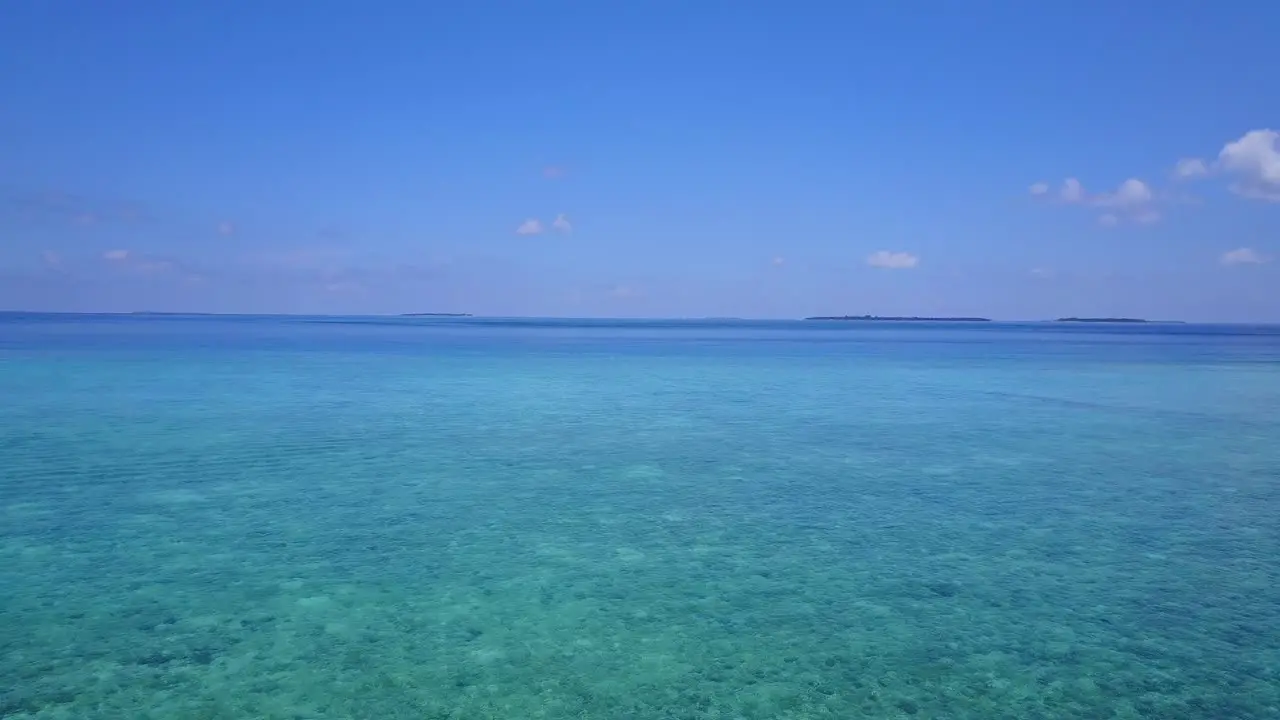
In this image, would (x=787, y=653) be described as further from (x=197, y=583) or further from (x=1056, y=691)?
(x=197, y=583)

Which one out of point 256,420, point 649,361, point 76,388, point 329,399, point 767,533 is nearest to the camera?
point 767,533

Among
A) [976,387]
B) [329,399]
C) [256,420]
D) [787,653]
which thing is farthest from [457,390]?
[787,653]

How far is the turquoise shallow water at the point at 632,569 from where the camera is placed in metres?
7.27

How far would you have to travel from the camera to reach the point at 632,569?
10547 millimetres

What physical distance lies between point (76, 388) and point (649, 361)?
115 ft

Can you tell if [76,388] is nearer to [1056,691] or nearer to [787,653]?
[787,653]

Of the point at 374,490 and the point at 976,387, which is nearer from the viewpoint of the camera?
the point at 374,490

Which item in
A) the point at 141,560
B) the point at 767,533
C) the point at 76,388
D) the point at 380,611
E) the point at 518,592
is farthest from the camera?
the point at 76,388

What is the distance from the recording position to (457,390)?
34.8 meters

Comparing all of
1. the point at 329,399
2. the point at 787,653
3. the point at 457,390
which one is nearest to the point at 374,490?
the point at 787,653

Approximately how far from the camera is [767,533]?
40.1 feet

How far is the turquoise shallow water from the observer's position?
7.27 m

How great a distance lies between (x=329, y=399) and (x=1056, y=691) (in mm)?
26991

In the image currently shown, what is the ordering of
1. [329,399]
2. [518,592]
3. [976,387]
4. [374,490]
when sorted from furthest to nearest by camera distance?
[976,387] < [329,399] < [374,490] < [518,592]
